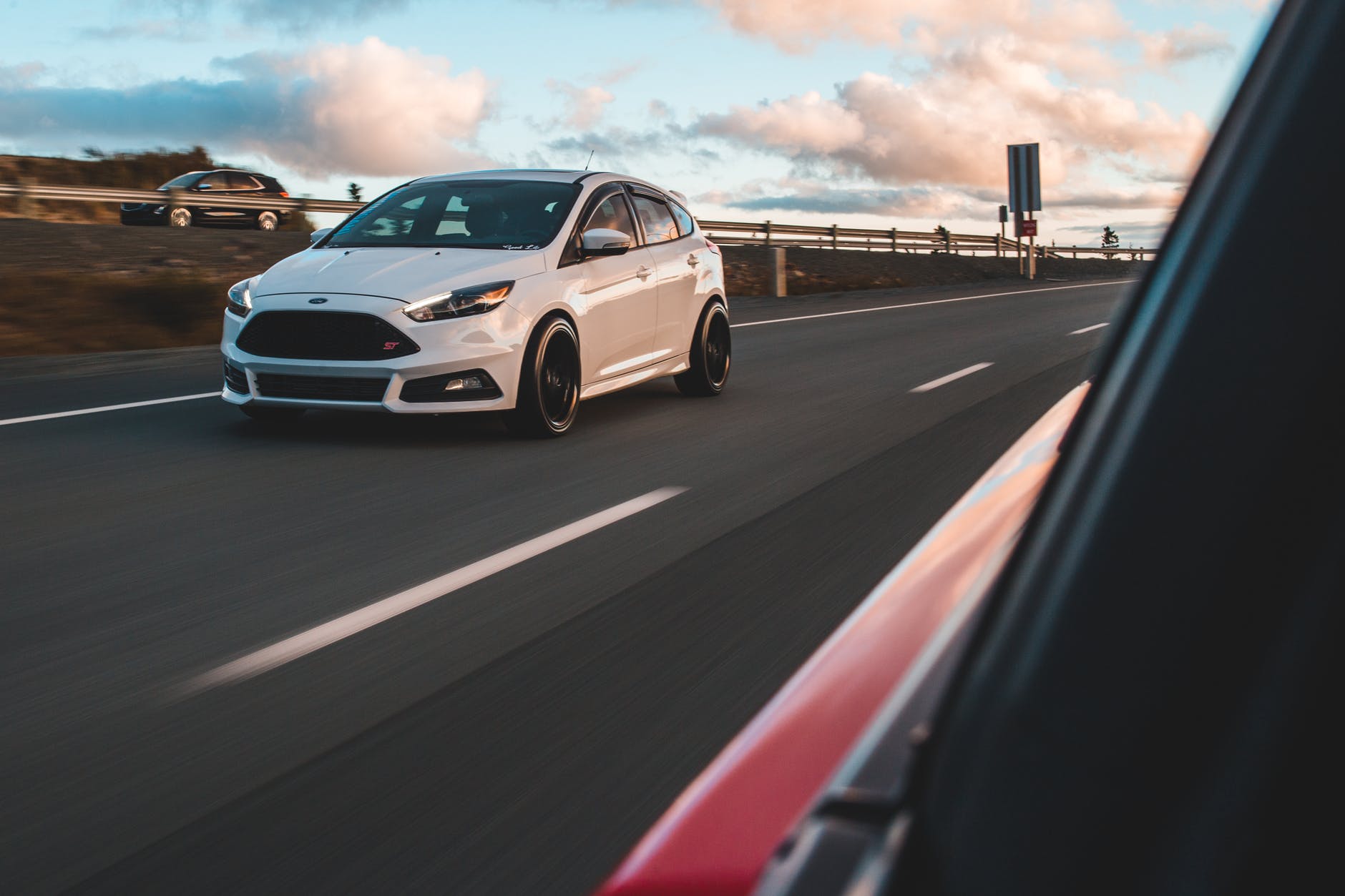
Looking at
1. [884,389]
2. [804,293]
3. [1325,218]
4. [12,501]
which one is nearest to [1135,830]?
[1325,218]

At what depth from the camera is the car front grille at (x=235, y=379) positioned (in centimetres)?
852

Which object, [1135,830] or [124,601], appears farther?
[124,601]

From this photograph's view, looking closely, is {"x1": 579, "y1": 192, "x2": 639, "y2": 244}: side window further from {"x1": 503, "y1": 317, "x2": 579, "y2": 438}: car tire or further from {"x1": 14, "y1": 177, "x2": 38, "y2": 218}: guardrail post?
{"x1": 14, "y1": 177, "x2": 38, "y2": 218}: guardrail post

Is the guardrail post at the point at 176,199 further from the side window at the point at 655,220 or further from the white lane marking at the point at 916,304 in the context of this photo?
the side window at the point at 655,220

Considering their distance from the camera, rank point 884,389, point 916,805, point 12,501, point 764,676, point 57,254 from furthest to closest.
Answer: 1. point 57,254
2. point 884,389
3. point 12,501
4. point 764,676
5. point 916,805

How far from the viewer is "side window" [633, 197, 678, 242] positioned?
407 inches

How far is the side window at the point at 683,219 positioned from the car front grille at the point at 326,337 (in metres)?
3.43

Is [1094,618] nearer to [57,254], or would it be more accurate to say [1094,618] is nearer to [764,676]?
[764,676]

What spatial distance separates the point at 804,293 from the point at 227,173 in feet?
48.1

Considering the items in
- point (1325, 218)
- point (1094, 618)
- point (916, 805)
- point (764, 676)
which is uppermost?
point (1325, 218)

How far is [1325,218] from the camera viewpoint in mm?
785

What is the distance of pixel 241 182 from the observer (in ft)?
113

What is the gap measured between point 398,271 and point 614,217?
1.99m

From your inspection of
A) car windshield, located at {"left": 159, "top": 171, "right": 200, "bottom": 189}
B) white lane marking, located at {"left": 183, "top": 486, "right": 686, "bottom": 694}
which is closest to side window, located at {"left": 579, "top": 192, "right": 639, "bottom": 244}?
white lane marking, located at {"left": 183, "top": 486, "right": 686, "bottom": 694}
